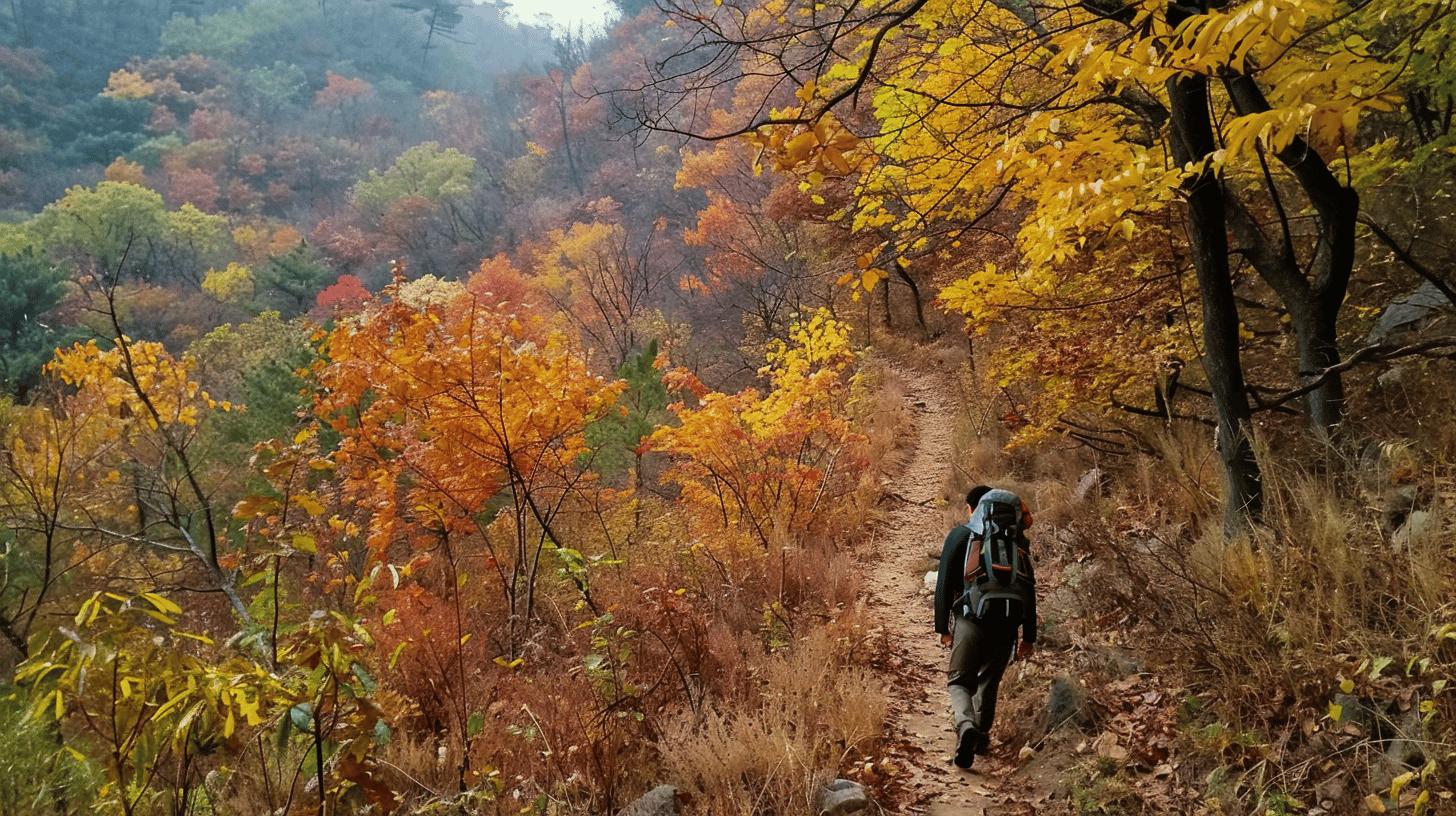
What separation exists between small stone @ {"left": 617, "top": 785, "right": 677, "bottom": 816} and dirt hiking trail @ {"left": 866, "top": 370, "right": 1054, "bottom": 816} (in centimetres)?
110

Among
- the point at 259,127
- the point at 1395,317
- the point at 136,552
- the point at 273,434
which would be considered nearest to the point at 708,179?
the point at 273,434

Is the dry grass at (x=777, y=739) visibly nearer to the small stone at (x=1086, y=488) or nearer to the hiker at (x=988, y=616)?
the hiker at (x=988, y=616)

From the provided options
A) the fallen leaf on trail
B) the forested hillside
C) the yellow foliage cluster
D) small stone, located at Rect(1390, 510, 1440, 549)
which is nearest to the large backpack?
the forested hillside

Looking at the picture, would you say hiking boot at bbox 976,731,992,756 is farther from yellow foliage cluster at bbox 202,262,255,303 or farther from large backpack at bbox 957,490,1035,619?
yellow foliage cluster at bbox 202,262,255,303

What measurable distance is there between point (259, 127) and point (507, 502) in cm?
5981

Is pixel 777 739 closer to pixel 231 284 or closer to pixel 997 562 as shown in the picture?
pixel 997 562

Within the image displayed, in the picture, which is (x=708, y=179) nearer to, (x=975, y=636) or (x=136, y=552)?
(x=136, y=552)

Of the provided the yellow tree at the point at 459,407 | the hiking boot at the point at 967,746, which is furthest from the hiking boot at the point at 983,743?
the yellow tree at the point at 459,407

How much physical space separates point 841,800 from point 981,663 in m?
1.19

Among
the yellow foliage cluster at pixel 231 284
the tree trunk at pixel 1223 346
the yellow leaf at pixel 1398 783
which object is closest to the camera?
the yellow leaf at pixel 1398 783

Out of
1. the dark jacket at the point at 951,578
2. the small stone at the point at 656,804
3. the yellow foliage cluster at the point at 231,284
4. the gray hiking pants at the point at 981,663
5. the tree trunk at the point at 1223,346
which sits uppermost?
the yellow foliage cluster at the point at 231,284

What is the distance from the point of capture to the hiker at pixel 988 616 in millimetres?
3699

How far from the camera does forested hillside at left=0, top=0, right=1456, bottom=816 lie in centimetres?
236

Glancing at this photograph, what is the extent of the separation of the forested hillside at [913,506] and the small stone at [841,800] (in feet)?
0.07
